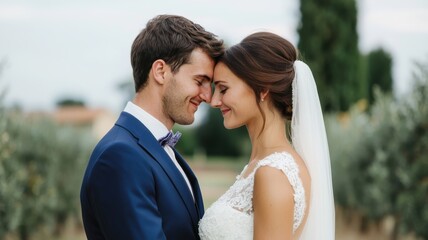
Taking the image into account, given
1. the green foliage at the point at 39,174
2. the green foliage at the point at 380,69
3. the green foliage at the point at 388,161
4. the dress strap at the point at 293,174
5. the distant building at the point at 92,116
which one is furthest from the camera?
the distant building at the point at 92,116

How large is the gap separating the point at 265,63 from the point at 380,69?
1152 inches

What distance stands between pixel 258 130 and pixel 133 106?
0.71m

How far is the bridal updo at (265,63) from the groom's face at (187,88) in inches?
4.8

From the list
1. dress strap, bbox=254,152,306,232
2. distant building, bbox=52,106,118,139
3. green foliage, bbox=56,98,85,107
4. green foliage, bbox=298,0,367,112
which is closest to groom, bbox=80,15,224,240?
dress strap, bbox=254,152,306,232

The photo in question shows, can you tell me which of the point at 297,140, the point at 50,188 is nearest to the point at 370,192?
the point at 50,188

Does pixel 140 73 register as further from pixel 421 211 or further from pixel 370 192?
pixel 370 192

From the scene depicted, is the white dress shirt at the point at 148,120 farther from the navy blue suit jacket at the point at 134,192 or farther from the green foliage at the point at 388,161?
the green foliage at the point at 388,161

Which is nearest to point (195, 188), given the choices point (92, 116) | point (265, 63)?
point (265, 63)

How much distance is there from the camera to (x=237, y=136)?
123 ft

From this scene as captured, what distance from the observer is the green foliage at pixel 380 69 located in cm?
3162

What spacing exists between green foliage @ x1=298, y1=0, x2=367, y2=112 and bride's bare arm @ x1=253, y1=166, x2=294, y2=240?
55.7ft

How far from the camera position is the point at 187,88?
3.65 m

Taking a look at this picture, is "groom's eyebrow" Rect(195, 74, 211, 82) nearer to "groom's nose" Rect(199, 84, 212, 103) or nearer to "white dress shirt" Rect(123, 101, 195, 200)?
"groom's nose" Rect(199, 84, 212, 103)

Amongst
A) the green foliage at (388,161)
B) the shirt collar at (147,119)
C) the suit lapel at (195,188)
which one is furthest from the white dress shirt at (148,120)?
the green foliage at (388,161)
